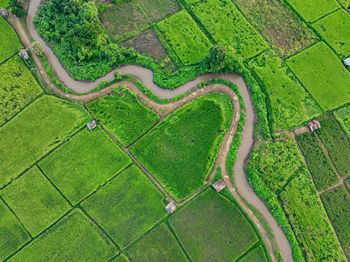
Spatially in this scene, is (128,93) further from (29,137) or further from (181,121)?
(29,137)

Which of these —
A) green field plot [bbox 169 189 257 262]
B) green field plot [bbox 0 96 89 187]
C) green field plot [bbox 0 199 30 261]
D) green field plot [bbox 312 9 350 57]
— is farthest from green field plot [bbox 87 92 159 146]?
Result: green field plot [bbox 312 9 350 57]

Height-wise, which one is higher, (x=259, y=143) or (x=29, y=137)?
(x=29, y=137)

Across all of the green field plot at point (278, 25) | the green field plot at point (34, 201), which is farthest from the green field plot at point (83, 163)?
the green field plot at point (278, 25)

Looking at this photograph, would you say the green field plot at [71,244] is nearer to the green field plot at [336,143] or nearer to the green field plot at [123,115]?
the green field plot at [123,115]

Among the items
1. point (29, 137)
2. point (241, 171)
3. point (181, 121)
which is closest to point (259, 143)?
point (241, 171)

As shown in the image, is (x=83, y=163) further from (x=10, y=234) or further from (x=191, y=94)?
(x=191, y=94)

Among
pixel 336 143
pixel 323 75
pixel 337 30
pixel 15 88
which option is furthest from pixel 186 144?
pixel 337 30
